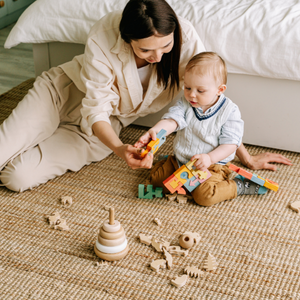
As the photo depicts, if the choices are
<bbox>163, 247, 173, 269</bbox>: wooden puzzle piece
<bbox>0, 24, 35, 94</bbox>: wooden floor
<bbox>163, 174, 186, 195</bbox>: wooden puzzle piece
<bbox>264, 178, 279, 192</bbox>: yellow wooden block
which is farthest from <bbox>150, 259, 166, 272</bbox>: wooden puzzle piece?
<bbox>0, 24, 35, 94</bbox>: wooden floor

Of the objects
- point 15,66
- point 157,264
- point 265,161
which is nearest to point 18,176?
point 157,264

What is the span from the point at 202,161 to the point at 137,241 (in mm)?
328

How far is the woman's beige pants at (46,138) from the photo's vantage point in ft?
4.44

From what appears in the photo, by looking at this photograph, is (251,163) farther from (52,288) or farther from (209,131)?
(52,288)

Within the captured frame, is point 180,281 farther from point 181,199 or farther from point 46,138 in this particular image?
point 46,138

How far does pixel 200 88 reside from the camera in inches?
48.5

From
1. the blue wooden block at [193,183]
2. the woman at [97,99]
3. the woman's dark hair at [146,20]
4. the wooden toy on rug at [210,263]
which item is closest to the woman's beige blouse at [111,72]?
the woman at [97,99]

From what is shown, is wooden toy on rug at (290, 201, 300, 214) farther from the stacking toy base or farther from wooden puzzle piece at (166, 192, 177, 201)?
the stacking toy base

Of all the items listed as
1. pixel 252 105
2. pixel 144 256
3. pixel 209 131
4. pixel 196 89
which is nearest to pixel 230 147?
pixel 209 131

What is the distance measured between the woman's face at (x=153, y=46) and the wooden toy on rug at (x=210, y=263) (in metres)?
0.61

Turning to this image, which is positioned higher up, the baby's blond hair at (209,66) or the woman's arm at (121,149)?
the baby's blond hair at (209,66)

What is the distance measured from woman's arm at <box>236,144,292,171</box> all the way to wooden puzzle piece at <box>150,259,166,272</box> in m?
0.60

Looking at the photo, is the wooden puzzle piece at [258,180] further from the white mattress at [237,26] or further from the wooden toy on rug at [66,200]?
the wooden toy on rug at [66,200]

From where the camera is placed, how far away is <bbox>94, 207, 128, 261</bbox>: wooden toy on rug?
1008 mm
